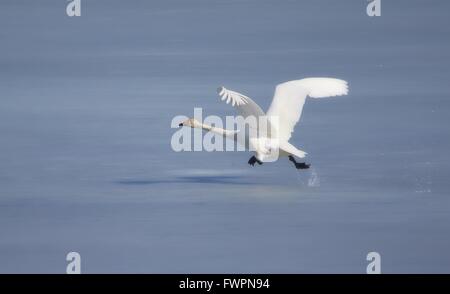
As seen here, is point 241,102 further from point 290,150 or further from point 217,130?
point 217,130

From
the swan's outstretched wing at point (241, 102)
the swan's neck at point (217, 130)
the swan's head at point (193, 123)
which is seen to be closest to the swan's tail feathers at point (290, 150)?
the swan's outstretched wing at point (241, 102)

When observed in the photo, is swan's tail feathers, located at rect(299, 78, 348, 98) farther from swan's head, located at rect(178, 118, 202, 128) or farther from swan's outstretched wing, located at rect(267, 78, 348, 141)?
swan's head, located at rect(178, 118, 202, 128)

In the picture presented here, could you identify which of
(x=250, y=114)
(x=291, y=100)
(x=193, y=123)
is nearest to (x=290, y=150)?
(x=250, y=114)

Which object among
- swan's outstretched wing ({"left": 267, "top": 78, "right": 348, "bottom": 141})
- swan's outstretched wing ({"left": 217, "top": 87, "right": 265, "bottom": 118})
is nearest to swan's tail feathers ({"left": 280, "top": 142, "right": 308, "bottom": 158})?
swan's outstretched wing ({"left": 267, "top": 78, "right": 348, "bottom": 141})

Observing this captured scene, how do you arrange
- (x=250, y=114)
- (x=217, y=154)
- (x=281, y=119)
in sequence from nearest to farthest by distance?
(x=250, y=114)
(x=281, y=119)
(x=217, y=154)

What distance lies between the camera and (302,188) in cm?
1509

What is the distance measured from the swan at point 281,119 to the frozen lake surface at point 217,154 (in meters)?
0.36

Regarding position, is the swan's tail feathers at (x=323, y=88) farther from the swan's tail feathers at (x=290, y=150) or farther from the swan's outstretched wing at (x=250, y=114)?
the swan's tail feathers at (x=290, y=150)

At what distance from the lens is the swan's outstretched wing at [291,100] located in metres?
15.1

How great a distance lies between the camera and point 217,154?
1669 centimetres

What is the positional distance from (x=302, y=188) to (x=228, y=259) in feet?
8.01

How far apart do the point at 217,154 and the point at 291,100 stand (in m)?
1.76
